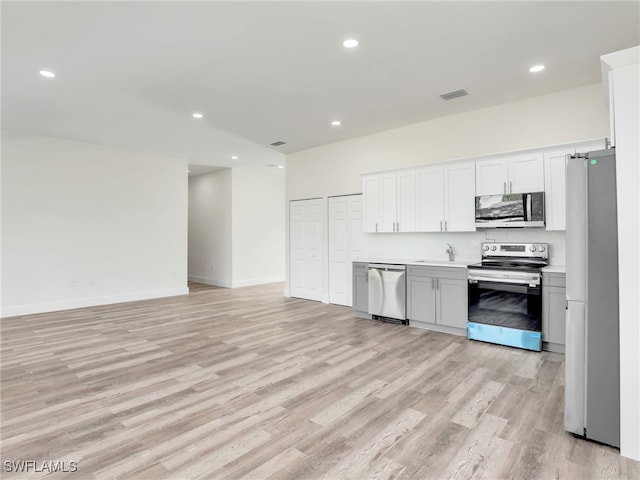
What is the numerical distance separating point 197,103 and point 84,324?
12.2 feet

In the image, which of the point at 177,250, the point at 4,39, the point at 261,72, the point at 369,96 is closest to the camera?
the point at 4,39

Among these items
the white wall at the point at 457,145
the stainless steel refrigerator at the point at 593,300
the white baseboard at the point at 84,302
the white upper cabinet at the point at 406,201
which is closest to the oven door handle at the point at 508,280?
the white wall at the point at 457,145

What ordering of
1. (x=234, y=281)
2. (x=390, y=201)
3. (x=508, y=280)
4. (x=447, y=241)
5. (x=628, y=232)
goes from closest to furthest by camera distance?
1. (x=628, y=232)
2. (x=508, y=280)
3. (x=447, y=241)
4. (x=390, y=201)
5. (x=234, y=281)

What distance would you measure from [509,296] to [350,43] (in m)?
3.22

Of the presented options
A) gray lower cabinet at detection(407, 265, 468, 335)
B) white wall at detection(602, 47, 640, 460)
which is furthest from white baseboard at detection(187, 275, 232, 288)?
white wall at detection(602, 47, 640, 460)

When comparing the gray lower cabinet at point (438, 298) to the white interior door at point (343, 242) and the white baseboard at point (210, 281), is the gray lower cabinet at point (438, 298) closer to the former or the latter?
the white interior door at point (343, 242)

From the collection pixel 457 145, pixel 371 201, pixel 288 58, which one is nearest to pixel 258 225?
pixel 371 201

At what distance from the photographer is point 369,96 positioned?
440 cm

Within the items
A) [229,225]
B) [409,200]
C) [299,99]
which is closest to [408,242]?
[409,200]

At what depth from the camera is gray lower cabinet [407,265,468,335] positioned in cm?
439

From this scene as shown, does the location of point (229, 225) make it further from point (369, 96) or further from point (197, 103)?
point (369, 96)

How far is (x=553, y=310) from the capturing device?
3773 millimetres

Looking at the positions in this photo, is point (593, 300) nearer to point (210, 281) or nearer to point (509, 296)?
point (509, 296)

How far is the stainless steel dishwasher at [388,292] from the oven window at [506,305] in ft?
3.19
